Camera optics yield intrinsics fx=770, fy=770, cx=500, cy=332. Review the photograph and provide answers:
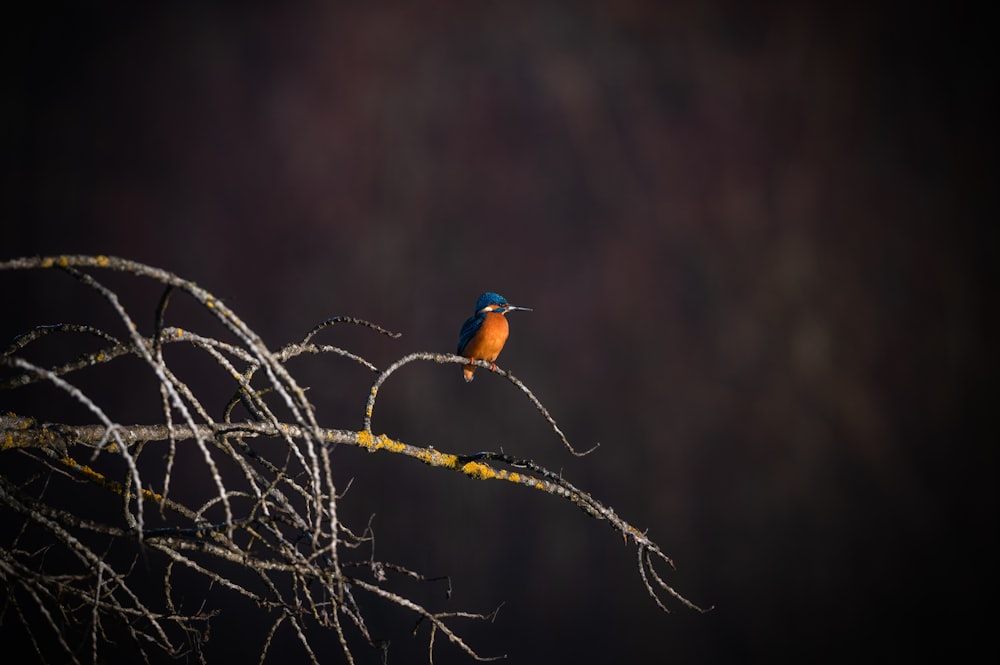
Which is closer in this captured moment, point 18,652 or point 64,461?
point 64,461

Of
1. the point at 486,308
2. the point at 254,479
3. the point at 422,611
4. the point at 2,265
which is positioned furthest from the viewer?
the point at 486,308

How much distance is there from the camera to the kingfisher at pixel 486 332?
6.88ft

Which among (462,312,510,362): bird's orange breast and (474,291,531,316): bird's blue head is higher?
(474,291,531,316): bird's blue head

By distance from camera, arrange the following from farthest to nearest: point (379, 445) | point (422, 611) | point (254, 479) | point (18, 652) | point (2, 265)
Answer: point (18, 652)
point (379, 445)
point (254, 479)
point (422, 611)
point (2, 265)

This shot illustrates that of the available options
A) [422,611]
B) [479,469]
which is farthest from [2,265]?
[479,469]

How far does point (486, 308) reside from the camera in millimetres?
2234

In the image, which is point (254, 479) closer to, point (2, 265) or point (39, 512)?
point (39, 512)

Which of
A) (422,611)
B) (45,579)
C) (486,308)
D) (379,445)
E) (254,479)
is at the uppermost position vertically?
(486,308)

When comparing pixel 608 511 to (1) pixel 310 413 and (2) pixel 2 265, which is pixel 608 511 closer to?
(1) pixel 310 413

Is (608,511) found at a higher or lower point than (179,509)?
higher

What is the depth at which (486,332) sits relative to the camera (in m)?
2.09

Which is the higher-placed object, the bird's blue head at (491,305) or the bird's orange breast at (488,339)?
the bird's blue head at (491,305)

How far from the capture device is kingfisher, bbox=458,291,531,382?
210 cm

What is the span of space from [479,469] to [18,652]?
9.30 feet
